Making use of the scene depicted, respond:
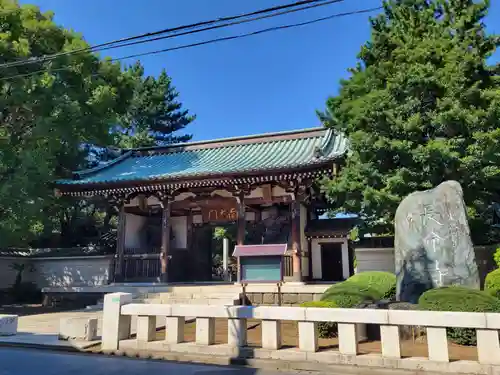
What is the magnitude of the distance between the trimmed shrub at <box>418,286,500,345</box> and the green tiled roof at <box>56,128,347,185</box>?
7355 mm

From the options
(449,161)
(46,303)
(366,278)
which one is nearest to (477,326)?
(366,278)

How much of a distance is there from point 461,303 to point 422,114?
255 inches

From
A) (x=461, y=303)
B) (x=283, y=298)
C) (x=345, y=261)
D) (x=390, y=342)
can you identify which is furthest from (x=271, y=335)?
(x=345, y=261)

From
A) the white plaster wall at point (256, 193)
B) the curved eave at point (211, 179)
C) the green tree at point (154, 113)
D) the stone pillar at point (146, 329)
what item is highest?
the green tree at point (154, 113)

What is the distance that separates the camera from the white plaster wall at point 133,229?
1836 centimetres

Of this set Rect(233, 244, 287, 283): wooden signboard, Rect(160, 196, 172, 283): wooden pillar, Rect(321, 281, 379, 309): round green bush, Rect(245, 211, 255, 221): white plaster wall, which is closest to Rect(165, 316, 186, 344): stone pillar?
Rect(233, 244, 287, 283): wooden signboard

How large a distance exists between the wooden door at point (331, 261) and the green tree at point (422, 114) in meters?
5.69

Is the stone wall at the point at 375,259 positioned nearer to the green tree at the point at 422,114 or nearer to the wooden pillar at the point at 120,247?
the green tree at the point at 422,114

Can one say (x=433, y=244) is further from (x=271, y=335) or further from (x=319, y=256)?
(x=319, y=256)

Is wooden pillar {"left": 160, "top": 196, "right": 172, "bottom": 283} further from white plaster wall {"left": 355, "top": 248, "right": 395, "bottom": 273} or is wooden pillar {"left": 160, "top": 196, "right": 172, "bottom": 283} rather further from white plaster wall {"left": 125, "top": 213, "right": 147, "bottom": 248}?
white plaster wall {"left": 355, "top": 248, "right": 395, "bottom": 273}

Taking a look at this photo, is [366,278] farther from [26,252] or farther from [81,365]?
[26,252]

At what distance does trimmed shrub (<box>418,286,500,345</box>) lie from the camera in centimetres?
732

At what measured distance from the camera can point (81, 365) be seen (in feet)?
22.3

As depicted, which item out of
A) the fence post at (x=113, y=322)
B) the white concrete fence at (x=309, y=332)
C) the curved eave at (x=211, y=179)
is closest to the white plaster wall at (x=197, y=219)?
the curved eave at (x=211, y=179)
